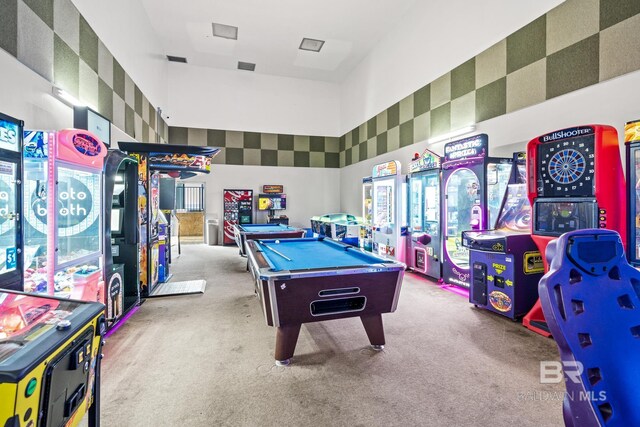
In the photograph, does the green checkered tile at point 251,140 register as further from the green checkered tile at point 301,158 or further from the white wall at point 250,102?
the green checkered tile at point 301,158

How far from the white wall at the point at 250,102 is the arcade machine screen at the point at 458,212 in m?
5.52

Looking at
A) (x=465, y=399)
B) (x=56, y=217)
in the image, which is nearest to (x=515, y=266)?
(x=465, y=399)

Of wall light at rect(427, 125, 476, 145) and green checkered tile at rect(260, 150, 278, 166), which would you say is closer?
wall light at rect(427, 125, 476, 145)

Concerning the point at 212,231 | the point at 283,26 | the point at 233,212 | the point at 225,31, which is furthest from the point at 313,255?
the point at 212,231

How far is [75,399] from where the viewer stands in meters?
1.06

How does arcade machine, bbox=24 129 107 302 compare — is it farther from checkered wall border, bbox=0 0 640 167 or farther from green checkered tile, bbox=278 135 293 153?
green checkered tile, bbox=278 135 293 153

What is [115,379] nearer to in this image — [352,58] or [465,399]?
[465,399]

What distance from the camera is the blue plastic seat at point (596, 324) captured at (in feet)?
3.15

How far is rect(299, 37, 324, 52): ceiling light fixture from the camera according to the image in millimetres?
6906

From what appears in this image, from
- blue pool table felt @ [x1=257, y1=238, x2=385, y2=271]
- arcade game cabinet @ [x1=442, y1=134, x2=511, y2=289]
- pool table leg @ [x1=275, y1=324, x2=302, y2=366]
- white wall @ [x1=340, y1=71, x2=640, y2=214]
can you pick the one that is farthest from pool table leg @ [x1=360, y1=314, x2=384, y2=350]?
white wall @ [x1=340, y1=71, x2=640, y2=214]

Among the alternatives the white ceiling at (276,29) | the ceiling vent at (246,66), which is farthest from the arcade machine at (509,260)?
the ceiling vent at (246,66)

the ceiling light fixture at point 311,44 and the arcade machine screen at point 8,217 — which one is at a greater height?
the ceiling light fixture at point 311,44

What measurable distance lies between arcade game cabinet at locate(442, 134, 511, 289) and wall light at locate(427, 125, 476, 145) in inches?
16.6

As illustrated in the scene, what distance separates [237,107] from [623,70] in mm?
7927
